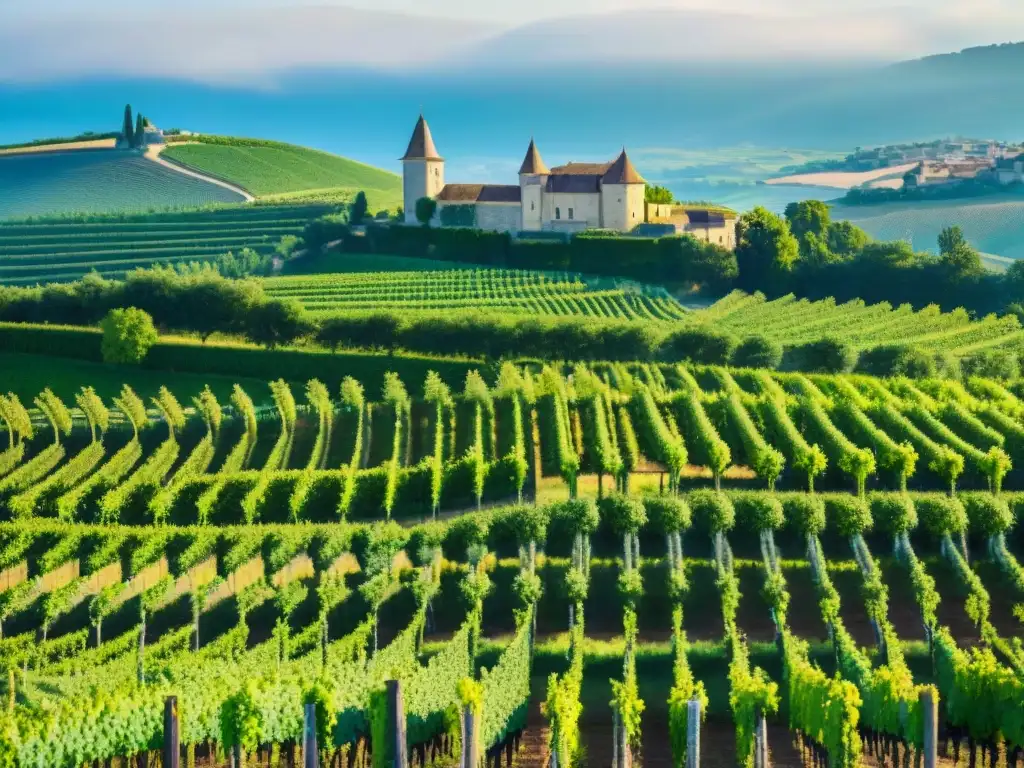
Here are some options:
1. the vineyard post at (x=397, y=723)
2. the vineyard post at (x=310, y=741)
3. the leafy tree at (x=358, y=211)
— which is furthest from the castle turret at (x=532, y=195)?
the vineyard post at (x=397, y=723)

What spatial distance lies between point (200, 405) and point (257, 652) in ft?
61.0

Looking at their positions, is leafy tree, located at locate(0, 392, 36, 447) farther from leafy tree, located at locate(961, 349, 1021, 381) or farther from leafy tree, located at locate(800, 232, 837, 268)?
leafy tree, located at locate(800, 232, 837, 268)

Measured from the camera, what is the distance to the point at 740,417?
33.2 metres

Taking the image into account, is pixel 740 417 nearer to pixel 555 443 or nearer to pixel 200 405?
pixel 555 443

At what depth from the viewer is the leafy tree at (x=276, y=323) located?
49.7m

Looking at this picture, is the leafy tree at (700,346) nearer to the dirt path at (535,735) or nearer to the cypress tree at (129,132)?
the dirt path at (535,735)

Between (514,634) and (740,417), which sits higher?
(740,417)

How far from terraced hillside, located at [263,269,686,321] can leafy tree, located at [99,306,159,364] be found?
6.31 meters

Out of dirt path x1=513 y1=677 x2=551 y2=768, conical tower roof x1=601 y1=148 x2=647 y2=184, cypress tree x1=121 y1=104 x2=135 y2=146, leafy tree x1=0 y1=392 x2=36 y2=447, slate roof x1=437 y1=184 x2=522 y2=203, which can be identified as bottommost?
dirt path x1=513 y1=677 x2=551 y2=768

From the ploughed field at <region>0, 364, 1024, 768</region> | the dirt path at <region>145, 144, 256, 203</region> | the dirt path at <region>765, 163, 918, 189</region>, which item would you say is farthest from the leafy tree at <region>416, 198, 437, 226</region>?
the dirt path at <region>765, 163, 918, 189</region>

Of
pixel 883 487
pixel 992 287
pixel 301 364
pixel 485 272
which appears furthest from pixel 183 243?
pixel 883 487

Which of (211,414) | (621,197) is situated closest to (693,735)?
(211,414)

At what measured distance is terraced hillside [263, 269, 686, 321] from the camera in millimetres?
55469

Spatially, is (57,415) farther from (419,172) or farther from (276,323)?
(419,172)
